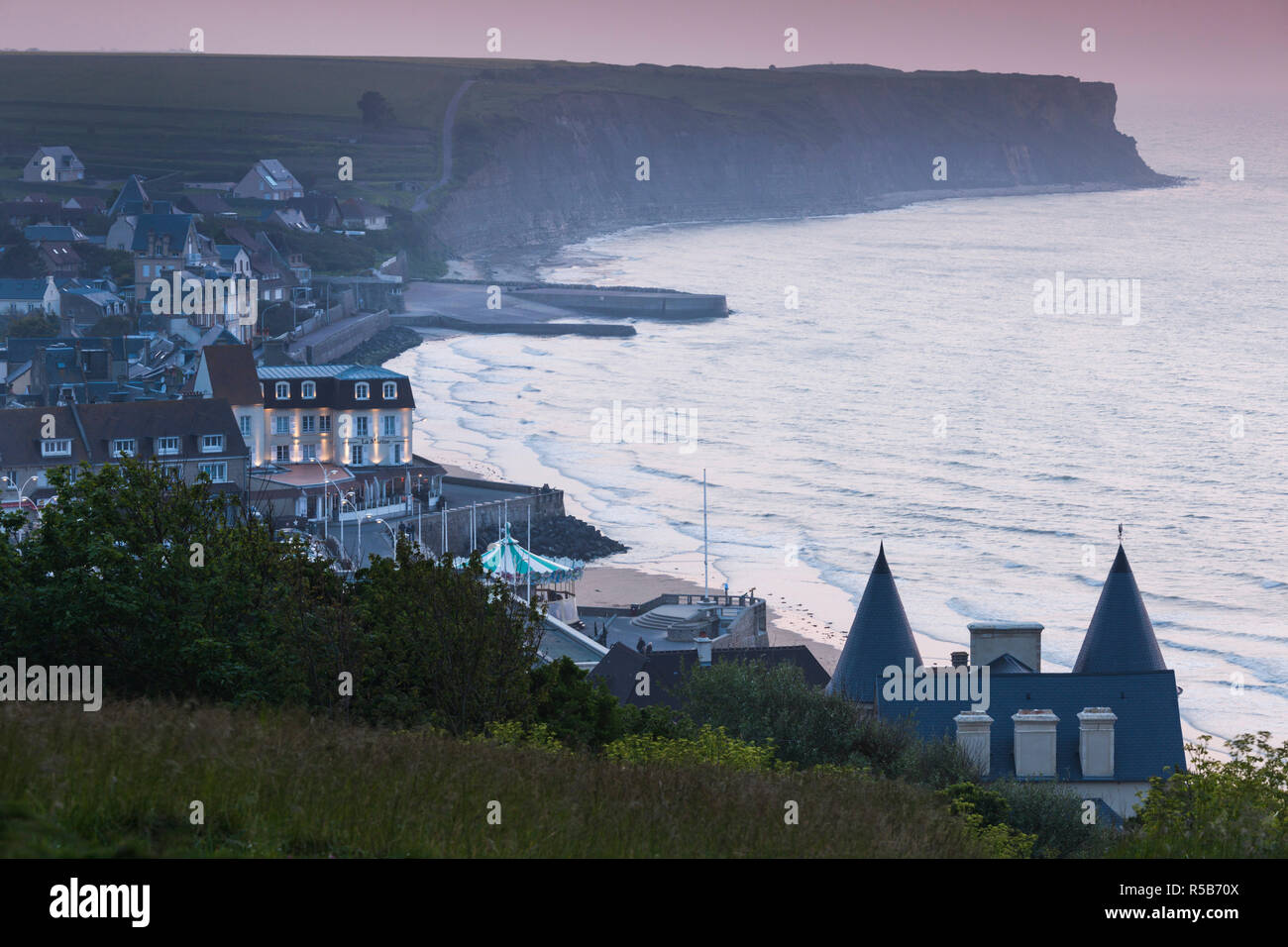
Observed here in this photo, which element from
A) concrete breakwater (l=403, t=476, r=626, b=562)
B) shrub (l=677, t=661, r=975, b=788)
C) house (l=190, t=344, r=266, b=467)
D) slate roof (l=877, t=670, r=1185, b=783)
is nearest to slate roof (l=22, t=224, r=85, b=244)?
house (l=190, t=344, r=266, b=467)

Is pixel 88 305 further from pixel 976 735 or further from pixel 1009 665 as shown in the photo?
pixel 976 735

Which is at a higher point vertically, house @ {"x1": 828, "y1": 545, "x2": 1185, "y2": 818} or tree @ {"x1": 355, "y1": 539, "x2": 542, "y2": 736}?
tree @ {"x1": 355, "y1": 539, "x2": 542, "y2": 736}

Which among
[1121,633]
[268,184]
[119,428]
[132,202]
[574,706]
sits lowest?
[1121,633]

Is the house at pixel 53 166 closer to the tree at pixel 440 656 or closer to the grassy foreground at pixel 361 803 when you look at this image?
the tree at pixel 440 656

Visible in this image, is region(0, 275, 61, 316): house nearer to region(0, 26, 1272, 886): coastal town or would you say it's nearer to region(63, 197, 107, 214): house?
region(0, 26, 1272, 886): coastal town

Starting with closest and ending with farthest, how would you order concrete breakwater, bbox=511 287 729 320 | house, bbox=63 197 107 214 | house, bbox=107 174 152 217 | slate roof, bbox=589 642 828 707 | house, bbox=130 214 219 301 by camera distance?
1. slate roof, bbox=589 642 828 707
2. house, bbox=130 214 219 301
3. house, bbox=107 174 152 217
4. concrete breakwater, bbox=511 287 729 320
5. house, bbox=63 197 107 214

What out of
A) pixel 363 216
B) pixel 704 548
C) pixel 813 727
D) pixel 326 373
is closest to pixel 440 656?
pixel 813 727

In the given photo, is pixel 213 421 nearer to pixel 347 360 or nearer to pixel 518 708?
pixel 518 708
